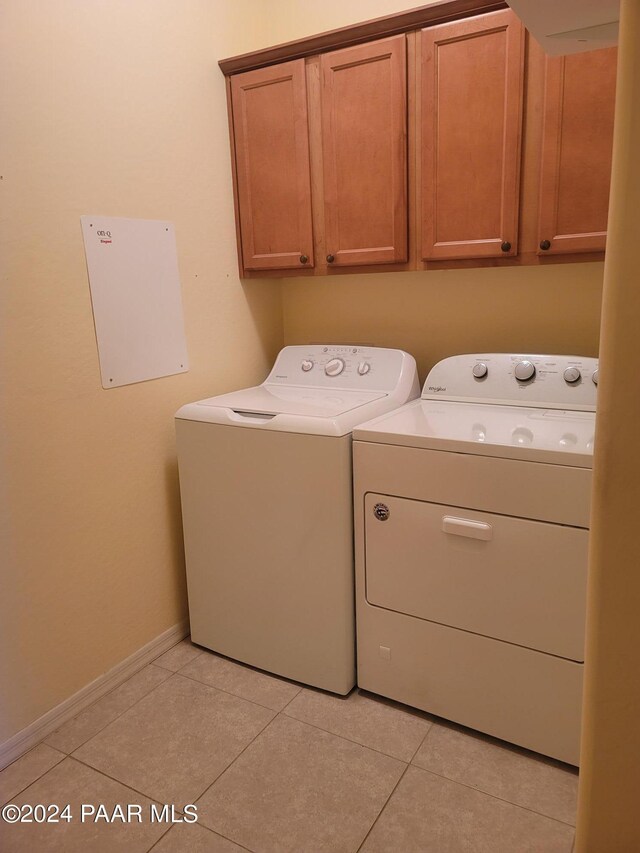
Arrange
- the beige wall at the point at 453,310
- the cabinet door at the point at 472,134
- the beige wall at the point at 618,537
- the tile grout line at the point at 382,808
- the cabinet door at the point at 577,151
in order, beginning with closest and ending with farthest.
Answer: the beige wall at the point at 618,537
the tile grout line at the point at 382,808
the cabinet door at the point at 577,151
the cabinet door at the point at 472,134
the beige wall at the point at 453,310

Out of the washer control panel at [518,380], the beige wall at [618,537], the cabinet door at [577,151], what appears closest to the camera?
the beige wall at [618,537]

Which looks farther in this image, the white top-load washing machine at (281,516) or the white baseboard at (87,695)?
the white top-load washing machine at (281,516)

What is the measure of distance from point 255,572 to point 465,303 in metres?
1.26

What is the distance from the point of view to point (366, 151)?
79.4 inches

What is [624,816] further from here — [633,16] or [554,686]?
[554,686]

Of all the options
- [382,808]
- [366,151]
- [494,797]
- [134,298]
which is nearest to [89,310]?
[134,298]

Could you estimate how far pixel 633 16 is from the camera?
464 millimetres

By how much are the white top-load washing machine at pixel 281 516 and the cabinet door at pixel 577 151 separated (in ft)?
2.28

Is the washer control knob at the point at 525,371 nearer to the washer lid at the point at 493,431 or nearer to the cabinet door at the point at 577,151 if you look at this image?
the washer lid at the point at 493,431

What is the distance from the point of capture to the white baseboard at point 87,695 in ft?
5.62

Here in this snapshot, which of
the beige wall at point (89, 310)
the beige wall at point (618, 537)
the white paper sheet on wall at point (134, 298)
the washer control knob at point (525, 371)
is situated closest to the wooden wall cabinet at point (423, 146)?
the beige wall at point (89, 310)

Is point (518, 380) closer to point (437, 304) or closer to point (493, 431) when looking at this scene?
point (493, 431)

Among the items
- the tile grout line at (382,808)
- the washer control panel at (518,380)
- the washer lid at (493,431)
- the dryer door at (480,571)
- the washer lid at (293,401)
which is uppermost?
the washer control panel at (518,380)

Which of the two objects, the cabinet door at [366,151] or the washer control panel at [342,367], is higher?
the cabinet door at [366,151]
